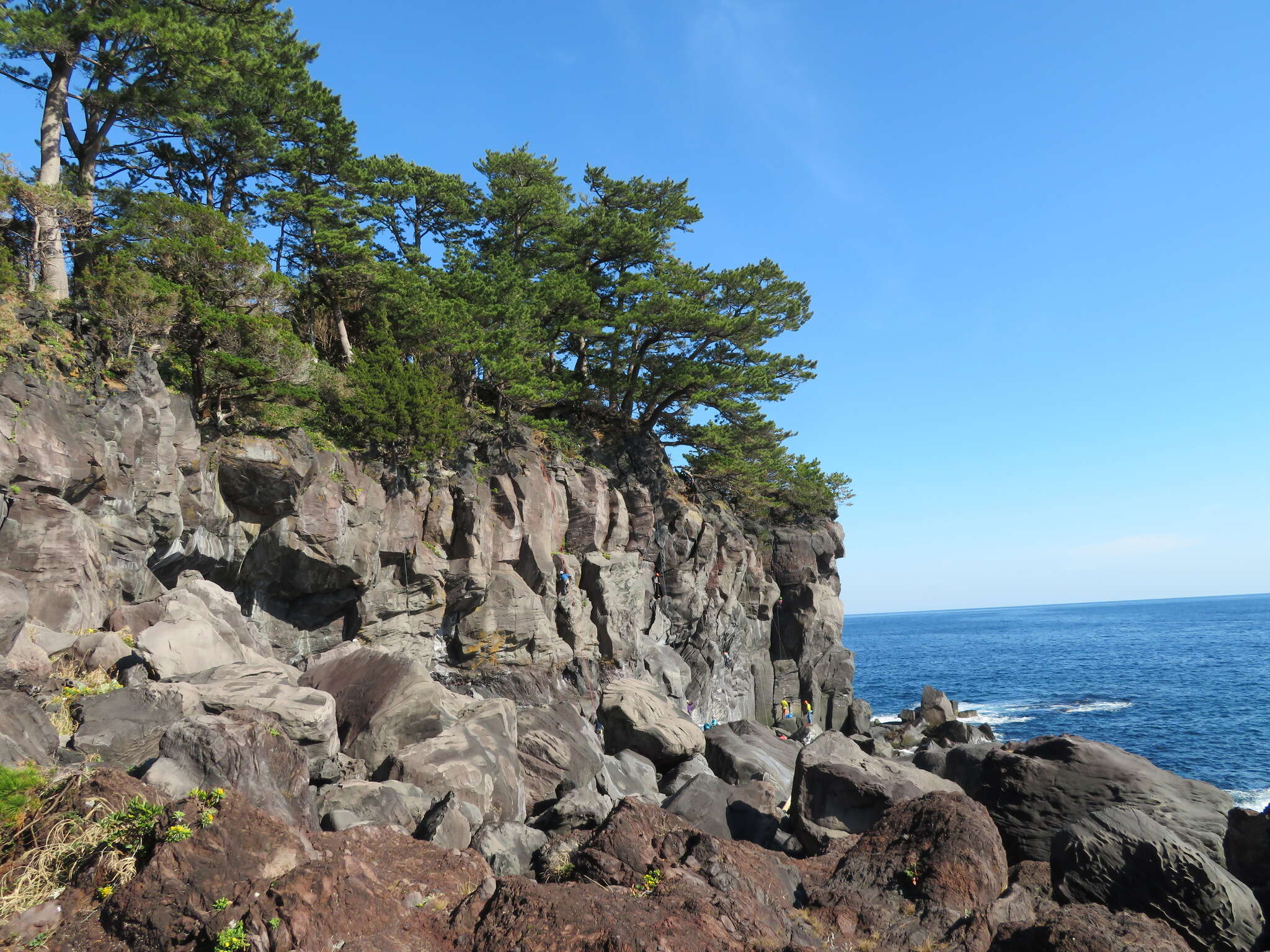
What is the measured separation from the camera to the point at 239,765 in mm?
10609

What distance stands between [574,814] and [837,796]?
586 centimetres

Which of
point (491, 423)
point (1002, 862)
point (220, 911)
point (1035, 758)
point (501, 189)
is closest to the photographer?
point (220, 911)

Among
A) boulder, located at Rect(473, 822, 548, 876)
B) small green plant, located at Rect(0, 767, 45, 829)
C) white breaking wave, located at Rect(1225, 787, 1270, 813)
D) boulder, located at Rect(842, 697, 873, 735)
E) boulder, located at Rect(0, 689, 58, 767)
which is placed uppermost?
boulder, located at Rect(0, 689, 58, 767)

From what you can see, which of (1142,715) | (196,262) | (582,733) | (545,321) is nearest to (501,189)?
(545,321)

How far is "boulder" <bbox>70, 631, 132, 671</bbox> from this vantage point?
13.8m

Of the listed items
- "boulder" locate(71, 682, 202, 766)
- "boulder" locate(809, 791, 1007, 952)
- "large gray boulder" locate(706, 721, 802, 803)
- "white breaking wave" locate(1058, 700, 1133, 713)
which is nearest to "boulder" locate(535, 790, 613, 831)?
"boulder" locate(809, 791, 1007, 952)

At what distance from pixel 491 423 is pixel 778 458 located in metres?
19.6

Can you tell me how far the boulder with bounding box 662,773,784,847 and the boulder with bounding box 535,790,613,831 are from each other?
5.14ft

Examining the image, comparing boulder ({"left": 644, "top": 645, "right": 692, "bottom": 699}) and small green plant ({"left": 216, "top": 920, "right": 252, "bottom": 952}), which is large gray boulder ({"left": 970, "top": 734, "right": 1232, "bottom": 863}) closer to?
small green plant ({"left": 216, "top": 920, "right": 252, "bottom": 952})

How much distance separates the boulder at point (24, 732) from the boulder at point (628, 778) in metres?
13.5

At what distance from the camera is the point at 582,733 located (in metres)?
22.0

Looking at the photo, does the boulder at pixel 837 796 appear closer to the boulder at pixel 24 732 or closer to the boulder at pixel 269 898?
the boulder at pixel 269 898

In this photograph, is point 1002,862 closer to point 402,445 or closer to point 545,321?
point 402,445

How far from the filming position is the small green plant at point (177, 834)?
794 centimetres
